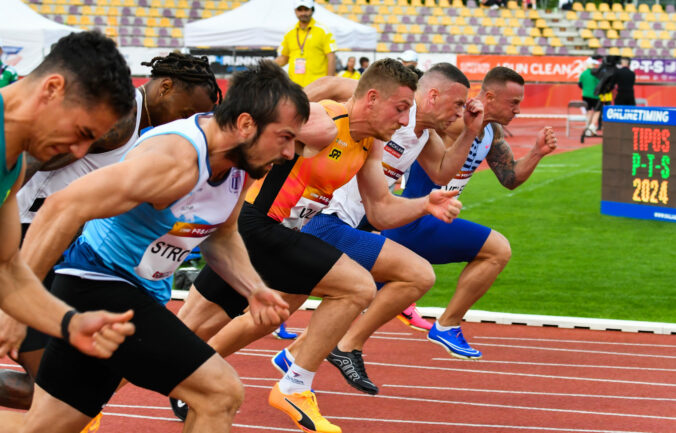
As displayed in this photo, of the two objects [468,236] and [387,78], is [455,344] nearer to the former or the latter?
[468,236]

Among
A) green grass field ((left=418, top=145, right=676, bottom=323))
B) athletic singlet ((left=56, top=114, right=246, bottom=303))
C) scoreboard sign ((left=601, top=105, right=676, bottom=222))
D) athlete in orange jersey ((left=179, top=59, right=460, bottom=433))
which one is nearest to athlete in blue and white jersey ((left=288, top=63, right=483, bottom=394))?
athlete in orange jersey ((left=179, top=59, right=460, bottom=433))

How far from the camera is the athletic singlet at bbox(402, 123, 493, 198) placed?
6.55 meters

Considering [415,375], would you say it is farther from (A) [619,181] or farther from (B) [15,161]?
(A) [619,181]

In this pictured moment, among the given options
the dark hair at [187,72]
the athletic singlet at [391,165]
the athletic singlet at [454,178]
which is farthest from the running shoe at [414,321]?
the dark hair at [187,72]

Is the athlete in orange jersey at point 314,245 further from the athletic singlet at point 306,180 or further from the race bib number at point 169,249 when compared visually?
the race bib number at point 169,249

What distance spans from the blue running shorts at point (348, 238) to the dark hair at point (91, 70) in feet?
8.86

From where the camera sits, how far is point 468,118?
5.98 metres

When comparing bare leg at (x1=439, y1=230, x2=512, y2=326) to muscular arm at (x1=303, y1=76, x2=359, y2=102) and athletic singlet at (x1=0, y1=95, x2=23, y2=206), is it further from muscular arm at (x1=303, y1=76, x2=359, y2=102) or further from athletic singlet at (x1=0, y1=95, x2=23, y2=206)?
athletic singlet at (x1=0, y1=95, x2=23, y2=206)

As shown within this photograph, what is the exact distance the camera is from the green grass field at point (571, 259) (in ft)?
27.1

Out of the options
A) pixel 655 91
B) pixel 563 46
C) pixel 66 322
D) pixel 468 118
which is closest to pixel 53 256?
pixel 66 322

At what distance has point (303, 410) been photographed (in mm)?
4871

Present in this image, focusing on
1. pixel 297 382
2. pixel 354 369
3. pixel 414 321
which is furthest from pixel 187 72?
pixel 414 321

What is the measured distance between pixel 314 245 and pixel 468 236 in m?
1.66

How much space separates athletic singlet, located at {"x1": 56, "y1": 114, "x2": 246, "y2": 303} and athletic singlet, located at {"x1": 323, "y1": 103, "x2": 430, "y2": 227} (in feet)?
6.47
